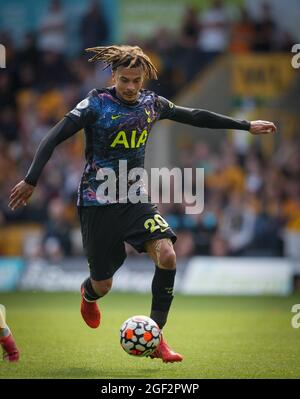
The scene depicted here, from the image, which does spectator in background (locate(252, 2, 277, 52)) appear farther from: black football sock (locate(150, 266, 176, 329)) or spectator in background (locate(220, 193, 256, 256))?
black football sock (locate(150, 266, 176, 329))

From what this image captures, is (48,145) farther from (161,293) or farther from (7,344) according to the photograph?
(7,344)

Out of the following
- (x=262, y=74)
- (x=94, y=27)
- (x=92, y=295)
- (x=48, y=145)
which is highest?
(x=94, y=27)

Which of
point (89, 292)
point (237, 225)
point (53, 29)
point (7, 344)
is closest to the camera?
point (7, 344)

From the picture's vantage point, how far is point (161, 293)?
26.7 ft

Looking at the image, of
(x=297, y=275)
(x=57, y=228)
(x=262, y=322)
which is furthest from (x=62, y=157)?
(x=262, y=322)

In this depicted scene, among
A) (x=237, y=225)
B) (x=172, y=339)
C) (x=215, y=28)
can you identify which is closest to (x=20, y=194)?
(x=172, y=339)

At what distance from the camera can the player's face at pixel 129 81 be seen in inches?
322

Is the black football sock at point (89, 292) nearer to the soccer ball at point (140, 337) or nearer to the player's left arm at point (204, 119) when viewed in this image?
the soccer ball at point (140, 337)

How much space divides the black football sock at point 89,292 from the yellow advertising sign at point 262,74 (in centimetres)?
1140

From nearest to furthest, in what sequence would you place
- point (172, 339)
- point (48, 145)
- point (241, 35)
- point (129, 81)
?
point (48, 145) → point (129, 81) → point (172, 339) → point (241, 35)

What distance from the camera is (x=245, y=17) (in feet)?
67.5

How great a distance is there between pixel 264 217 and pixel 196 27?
17.5 feet

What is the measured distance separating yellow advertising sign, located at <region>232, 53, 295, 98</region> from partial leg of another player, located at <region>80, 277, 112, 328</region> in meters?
11.3

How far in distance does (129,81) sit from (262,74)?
38.7ft
